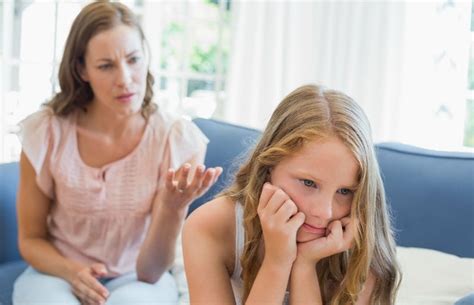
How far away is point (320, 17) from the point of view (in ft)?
11.1

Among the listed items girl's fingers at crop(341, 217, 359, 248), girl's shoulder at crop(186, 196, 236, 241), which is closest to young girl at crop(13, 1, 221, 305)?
girl's shoulder at crop(186, 196, 236, 241)

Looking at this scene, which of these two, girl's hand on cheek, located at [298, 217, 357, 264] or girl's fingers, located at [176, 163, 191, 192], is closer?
girl's hand on cheek, located at [298, 217, 357, 264]

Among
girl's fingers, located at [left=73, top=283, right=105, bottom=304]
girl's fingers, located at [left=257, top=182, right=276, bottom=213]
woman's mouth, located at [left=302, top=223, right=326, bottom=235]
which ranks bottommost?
girl's fingers, located at [left=73, top=283, right=105, bottom=304]

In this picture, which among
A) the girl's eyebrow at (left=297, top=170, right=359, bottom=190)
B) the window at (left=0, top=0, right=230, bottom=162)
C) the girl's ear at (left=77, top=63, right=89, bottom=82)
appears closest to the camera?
the girl's eyebrow at (left=297, top=170, right=359, bottom=190)

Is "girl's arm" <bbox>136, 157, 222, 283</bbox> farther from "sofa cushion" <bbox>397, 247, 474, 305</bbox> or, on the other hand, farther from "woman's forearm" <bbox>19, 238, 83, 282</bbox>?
"sofa cushion" <bbox>397, 247, 474, 305</bbox>

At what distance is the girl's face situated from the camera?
3.83 feet

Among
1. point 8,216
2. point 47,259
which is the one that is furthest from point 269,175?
point 8,216

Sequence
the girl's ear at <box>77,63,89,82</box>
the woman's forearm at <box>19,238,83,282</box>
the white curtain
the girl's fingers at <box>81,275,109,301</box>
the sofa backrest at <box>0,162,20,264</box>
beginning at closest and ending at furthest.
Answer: the girl's fingers at <box>81,275,109,301</box> < the woman's forearm at <box>19,238,83,282</box> < the girl's ear at <box>77,63,89,82</box> < the sofa backrest at <box>0,162,20,264</box> < the white curtain

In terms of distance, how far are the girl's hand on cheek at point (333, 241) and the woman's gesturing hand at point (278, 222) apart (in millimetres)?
40

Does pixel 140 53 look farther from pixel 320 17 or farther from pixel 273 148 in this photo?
pixel 320 17

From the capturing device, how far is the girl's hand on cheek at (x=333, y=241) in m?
1.21

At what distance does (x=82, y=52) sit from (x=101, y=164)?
0.30m

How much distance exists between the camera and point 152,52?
3.24m

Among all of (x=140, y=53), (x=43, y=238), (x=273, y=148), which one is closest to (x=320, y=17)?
(x=140, y=53)
